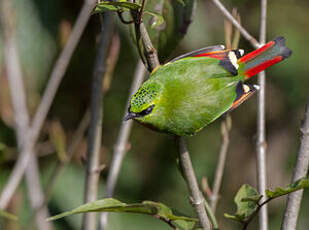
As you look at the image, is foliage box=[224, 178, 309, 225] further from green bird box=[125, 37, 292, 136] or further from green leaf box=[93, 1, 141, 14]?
green leaf box=[93, 1, 141, 14]

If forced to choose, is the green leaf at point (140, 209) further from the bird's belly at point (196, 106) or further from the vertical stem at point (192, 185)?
the bird's belly at point (196, 106)

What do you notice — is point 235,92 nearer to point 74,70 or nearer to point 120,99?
point 120,99

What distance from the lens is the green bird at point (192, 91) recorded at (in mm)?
1397

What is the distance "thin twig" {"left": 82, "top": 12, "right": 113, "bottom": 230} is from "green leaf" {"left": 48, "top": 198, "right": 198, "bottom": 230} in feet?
1.68

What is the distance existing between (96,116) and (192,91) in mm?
378

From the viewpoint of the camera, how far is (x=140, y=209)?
112 centimetres

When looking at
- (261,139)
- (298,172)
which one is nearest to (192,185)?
(298,172)

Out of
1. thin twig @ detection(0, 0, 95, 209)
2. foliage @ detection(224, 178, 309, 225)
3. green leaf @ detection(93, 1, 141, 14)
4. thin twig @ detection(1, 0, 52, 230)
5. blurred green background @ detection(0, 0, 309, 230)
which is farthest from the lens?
blurred green background @ detection(0, 0, 309, 230)

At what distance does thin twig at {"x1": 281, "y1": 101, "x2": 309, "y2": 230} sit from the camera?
1.23 metres

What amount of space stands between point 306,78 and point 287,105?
0.29 m

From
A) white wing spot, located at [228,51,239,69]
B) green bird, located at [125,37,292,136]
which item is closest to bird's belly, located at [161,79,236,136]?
green bird, located at [125,37,292,136]

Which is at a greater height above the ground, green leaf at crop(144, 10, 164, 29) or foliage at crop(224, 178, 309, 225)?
green leaf at crop(144, 10, 164, 29)

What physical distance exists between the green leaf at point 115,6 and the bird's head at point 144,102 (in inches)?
13.7

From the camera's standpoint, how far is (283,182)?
3.49m
